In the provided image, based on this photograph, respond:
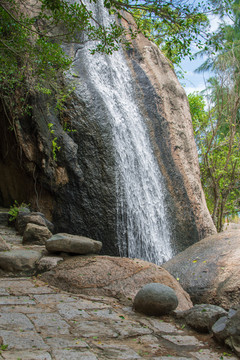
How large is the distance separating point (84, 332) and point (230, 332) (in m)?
1.30

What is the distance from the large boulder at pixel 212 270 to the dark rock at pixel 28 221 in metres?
2.58

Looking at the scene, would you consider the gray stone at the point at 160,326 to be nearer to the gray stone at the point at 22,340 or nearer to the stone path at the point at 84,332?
the stone path at the point at 84,332

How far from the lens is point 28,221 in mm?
7422

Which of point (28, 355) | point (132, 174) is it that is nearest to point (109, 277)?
point (28, 355)

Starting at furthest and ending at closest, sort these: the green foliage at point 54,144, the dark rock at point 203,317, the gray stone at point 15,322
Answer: the green foliage at point 54,144
the dark rock at point 203,317
the gray stone at point 15,322

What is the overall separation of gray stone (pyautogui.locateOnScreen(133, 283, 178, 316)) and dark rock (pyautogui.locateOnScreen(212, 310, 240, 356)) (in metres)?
0.80

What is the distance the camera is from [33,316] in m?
3.70

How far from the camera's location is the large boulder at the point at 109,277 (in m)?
4.78

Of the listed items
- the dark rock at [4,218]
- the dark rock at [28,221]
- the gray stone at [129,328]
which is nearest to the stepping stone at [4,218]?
the dark rock at [4,218]

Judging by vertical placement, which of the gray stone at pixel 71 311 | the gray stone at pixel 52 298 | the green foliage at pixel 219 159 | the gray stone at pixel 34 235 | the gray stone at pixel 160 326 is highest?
the green foliage at pixel 219 159

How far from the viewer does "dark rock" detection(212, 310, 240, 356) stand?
3.23 metres

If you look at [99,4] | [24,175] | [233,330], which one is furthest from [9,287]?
[99,4]

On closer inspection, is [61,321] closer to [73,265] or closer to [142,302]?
[142,302]

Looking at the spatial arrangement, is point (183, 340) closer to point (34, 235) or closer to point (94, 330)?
point (94, 330)
